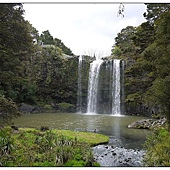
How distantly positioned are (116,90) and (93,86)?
7.11 feet

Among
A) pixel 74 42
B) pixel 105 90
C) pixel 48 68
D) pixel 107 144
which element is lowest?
pixel 107 144

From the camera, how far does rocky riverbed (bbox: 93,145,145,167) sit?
5.00 meters

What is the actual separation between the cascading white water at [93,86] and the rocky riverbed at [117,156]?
1282cm

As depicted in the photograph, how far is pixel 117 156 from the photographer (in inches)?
219

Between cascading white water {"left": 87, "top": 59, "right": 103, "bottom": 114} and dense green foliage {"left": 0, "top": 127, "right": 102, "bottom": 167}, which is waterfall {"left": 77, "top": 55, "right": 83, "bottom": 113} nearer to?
cascading white water {"left": 87, "top": 59, "right": 103, "bottom": 114}

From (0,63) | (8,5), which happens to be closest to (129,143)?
(0,63)

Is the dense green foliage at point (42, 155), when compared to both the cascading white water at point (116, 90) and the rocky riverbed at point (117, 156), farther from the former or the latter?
the cascading white water at point (116, 90)

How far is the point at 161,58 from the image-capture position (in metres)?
6.05

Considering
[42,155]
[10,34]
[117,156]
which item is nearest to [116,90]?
[117,156]

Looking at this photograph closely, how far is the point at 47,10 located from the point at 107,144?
162 inches

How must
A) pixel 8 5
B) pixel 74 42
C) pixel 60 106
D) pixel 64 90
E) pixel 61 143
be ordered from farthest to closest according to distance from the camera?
A: 1. pixel 74 42
2. pixel 64 90
3. pixel 60 106
4. pixel 8 5
5. pixel 61 143

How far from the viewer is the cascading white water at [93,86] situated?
19.6 meters

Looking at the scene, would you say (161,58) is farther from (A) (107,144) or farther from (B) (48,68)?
(B) (48,68)

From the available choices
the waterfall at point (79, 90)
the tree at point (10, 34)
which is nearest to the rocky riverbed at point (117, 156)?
the tree at point (10, 34)
